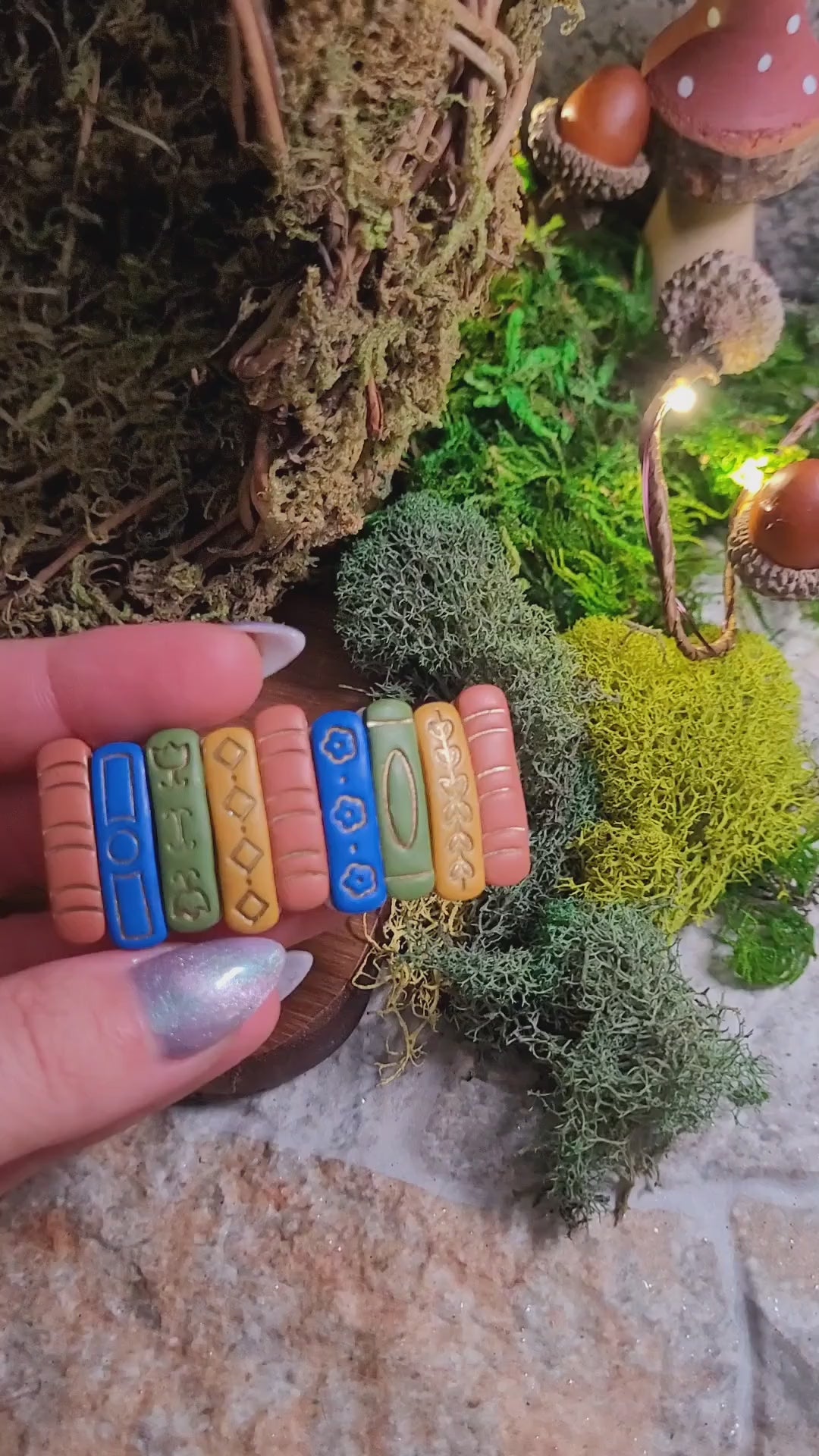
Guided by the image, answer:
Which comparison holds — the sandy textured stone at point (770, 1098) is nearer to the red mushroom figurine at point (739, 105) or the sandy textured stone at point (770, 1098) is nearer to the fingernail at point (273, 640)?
the fingernail at point (273, 640)

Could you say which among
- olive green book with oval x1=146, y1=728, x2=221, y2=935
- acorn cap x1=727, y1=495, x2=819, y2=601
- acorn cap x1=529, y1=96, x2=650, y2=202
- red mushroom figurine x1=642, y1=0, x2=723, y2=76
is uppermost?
red mushroom figurine x1=642, y1=0, x2=723, y2=76

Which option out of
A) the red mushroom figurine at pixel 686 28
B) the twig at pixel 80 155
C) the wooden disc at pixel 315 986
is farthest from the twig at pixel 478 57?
the wooden disc at pixel 315 986

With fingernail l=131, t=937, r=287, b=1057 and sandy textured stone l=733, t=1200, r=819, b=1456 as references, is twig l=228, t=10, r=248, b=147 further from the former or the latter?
sandy textured stone l=733, t=1200, r=819, b=1456

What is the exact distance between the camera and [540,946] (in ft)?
3.48

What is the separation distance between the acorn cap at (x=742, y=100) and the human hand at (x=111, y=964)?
0.61 metres

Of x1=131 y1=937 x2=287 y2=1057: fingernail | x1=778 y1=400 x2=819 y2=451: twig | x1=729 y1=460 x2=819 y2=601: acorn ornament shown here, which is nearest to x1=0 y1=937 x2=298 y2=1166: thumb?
x1=131 y1=937 x2=287 y2=1057: fingernail

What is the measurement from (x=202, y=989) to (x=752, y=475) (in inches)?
30.8

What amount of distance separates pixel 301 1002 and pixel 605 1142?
31 cm

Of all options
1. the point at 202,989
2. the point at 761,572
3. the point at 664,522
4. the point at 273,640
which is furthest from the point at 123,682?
the point at 761,572

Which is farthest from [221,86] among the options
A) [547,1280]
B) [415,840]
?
[547,1280]

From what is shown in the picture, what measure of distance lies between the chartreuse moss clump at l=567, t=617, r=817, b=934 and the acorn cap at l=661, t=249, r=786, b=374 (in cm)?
30

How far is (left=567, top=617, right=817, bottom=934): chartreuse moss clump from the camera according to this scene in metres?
1.10

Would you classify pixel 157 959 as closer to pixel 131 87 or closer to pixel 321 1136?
pixel 321 1136

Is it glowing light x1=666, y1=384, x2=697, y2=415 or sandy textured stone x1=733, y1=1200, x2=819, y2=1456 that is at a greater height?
glowing light x1=666, y1=384, x2=697, y2=415
